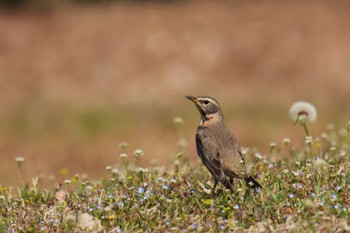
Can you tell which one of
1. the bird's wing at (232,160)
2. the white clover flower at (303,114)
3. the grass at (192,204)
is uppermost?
the white clover flower at (303,114)

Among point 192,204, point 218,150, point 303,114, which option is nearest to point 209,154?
point 218,150

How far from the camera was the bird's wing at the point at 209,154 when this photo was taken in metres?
7.84

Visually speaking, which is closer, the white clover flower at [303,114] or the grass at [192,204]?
the grass at [192,204]

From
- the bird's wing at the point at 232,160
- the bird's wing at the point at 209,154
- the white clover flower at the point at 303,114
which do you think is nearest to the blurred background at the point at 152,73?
the white clover flower at the point at 303,114

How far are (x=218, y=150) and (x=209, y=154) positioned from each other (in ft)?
0.33

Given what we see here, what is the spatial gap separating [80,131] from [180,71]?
4.95 m

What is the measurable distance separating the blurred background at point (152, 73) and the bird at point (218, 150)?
6.08 meters

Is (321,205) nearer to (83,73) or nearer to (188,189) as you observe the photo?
(188,189)

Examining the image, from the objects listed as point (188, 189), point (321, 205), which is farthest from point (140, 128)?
point (321, 205)

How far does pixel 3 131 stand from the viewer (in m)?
18.1

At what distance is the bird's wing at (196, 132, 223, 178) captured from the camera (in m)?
7.84

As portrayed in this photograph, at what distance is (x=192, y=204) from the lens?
23.5 ft

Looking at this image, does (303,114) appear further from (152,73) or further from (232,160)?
(152,73)

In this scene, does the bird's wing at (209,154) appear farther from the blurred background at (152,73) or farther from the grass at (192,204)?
A: the blurred background at (152,73)
